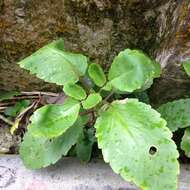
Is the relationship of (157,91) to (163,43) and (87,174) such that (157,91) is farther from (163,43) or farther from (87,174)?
(87,174)

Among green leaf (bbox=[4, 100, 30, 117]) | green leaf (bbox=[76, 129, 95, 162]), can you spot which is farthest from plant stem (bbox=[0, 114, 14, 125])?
green leaf (bbox=[76, 129, 95, 162])

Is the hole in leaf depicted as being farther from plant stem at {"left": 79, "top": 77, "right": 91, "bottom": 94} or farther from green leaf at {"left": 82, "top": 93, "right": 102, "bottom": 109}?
plant stem at {"left": 79, "top": 77, "right": 91, "bottom": 94}

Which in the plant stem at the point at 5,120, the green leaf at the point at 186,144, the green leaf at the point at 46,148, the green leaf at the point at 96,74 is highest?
the green leaf at the point at 96,74

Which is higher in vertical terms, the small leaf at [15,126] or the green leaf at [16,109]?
the green leaf at [16,109]

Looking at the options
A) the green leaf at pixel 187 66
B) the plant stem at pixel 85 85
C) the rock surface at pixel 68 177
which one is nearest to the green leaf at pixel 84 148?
the rock surface at pixel 68 177

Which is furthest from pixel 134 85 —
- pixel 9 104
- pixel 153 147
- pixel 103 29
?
pixel 9 104

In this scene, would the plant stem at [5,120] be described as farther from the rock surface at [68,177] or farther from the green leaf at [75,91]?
the green leaf at [75,91]
